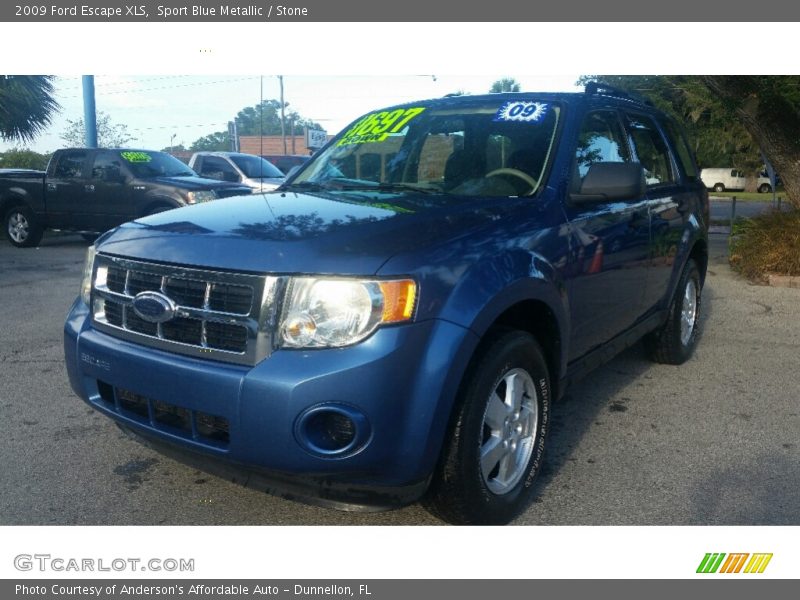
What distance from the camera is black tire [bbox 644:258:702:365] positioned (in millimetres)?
5102

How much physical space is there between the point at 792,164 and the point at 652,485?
312 inches

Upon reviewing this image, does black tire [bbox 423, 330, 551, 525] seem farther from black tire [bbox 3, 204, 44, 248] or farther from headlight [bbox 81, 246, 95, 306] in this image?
black tire [bbox 3, 204, 44, 248]

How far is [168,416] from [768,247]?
8859 mm

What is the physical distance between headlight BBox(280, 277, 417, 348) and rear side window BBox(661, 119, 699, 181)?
3.64 m

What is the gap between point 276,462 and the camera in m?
2.35

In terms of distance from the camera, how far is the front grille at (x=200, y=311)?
2.40 meters

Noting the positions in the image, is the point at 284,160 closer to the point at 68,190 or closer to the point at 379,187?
the point at 68,190

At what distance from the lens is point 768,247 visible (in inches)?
366

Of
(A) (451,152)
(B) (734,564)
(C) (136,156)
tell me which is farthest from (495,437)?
(C) (136,156)

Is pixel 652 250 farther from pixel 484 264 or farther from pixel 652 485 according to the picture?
pixel 484 264

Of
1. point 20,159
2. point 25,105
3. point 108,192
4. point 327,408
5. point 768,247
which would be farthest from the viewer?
point 20,159

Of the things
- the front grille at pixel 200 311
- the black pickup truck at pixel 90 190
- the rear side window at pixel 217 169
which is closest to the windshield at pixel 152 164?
the black pickup truck at pixel 90 190

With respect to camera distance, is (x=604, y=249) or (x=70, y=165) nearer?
(x=604, y=249)

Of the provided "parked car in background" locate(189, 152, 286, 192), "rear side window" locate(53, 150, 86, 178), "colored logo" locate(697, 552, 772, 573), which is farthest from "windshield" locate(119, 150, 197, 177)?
"colored logo" locate(697, 552, 772, 573)
